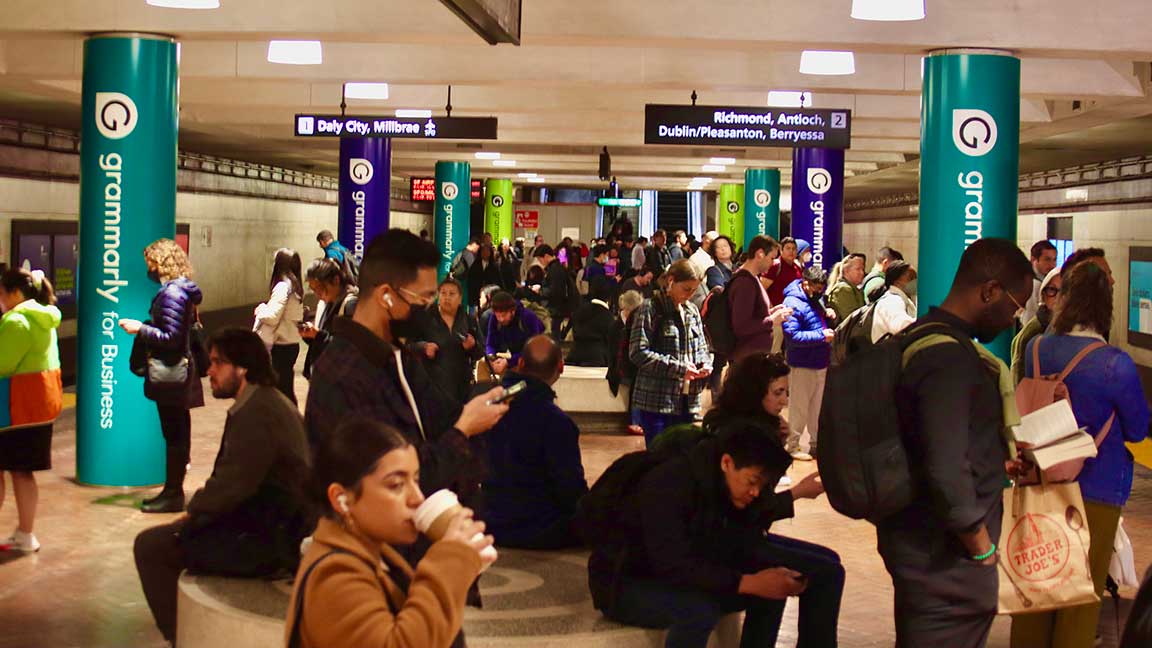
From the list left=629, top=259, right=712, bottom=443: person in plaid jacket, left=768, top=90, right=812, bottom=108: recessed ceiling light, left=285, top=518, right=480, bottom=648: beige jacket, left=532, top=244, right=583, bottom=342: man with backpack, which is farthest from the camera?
left=532, top=244, right=583, bottom=342: man with backpack

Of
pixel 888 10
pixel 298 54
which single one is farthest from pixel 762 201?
pixel 888 10

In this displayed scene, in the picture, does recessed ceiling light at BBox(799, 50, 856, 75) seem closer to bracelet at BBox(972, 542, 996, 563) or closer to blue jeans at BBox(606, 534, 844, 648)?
blue jeans at BBox(606, 534, 844, 648)

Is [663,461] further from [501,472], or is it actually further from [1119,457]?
[1119,457]

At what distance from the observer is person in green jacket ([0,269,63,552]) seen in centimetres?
708

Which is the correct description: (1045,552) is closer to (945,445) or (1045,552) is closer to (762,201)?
(945,445)

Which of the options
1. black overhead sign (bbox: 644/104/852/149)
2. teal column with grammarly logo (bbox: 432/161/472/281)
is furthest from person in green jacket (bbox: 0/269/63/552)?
teal column with grammarly logo (bbox: 432/161/472/281)

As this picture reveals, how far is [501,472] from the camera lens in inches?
224

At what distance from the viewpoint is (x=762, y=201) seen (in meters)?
28.7

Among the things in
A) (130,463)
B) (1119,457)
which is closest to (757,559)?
(1119,457)

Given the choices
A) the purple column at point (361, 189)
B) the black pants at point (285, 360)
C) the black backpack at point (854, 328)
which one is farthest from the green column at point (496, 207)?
the black backpack at point (854, 328)

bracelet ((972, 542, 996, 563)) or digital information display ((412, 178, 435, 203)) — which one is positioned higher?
digital information display ((412, 178, 435, 203))

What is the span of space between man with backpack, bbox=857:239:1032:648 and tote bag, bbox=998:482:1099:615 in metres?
0.66

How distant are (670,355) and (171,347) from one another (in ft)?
9.92

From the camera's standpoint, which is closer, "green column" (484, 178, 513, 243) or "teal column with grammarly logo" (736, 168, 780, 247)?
"teal column with grammarly logo" (736, 168, 780, 247)
